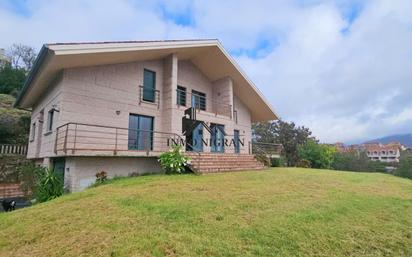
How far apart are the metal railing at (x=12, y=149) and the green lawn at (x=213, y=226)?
18.2 meters

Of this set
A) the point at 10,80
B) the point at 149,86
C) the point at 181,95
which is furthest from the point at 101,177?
the point at 10,80

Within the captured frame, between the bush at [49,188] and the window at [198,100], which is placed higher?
the window at [198,100]

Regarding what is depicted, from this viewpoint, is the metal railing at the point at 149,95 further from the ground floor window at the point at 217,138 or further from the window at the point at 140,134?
the ground floor window at the point at 217,138

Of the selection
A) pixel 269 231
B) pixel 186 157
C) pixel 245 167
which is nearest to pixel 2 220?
pixel 269 231

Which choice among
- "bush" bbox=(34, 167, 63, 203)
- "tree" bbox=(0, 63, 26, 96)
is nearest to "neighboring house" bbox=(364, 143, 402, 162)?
"tree" bbox=(0, 63, 26, 96)

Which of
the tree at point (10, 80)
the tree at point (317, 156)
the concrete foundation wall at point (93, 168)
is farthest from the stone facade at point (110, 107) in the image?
the tree at point (10, 80)

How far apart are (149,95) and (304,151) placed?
20146 mm

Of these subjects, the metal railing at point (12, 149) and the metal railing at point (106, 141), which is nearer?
the metal railing at point (106, 141)

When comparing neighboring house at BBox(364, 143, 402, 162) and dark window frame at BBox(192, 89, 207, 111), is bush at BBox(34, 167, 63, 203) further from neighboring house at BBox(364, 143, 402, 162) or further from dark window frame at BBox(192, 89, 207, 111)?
neighboring house at BBox(364, 143, 402, 162)

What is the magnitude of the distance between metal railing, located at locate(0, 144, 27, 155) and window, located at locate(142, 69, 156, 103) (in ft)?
45.5

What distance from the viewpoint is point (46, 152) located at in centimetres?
1352

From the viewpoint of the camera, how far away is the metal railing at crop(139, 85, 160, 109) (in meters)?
14.6

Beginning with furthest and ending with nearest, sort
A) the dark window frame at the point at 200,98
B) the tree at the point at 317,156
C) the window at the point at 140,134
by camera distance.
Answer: the tree at the point at 317,156 < the dark window frame at the point at 200,98 < the window at the point at 140,134

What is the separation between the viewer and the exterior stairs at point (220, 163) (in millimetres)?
11938
